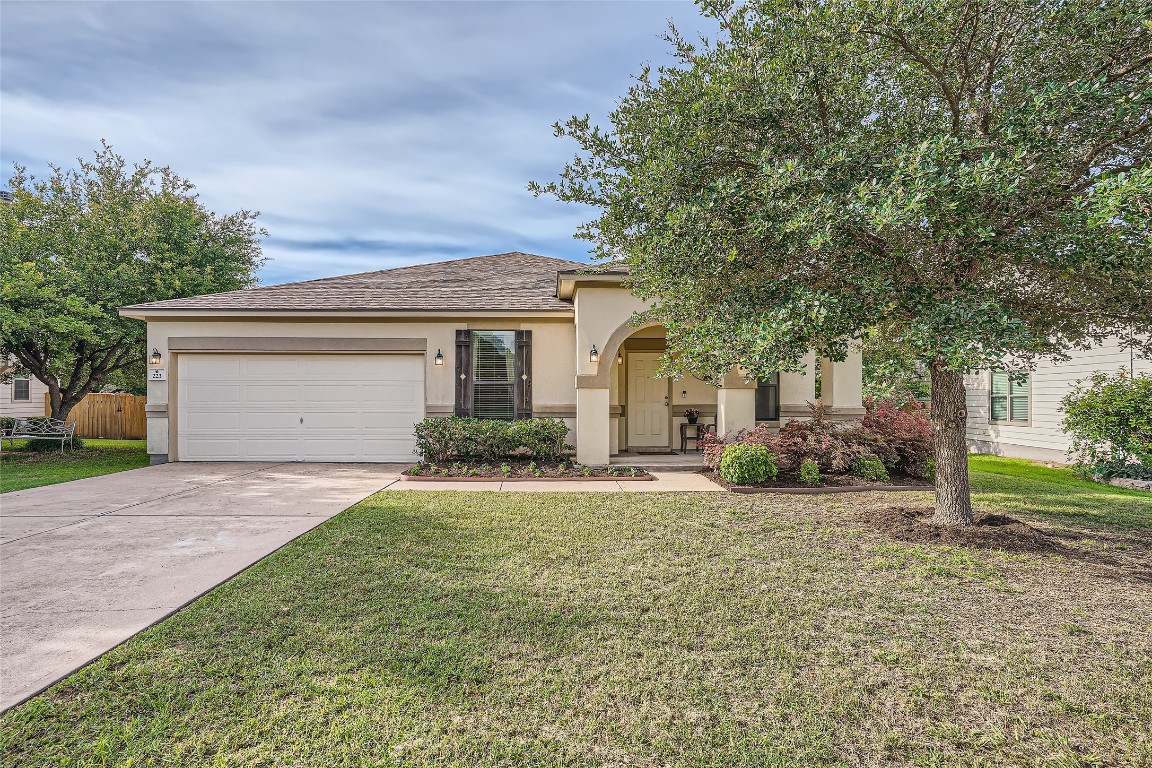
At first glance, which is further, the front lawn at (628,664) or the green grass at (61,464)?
the green grass at (61,464)

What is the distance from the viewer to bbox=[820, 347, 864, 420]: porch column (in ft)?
35.5

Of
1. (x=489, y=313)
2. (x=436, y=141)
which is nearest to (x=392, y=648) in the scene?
(x=489, y=313)

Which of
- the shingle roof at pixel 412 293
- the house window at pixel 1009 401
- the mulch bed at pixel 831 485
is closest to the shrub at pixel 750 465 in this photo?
the mulch bed at pixel 831 485

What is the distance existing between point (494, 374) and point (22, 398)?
2010cm

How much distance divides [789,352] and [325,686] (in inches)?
170

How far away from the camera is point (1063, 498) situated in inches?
299

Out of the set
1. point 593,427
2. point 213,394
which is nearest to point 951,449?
point 593,427

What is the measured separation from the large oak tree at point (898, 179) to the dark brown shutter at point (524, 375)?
5478 mm

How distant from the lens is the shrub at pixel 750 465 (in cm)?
831

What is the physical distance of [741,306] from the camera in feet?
17.1

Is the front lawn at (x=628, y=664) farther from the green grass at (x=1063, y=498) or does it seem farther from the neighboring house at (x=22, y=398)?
the neighboring house at (x=22, y=398)

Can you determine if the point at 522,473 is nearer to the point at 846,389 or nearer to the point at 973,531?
the point at 973,531

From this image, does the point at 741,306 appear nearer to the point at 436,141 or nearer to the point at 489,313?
the point at 489,313

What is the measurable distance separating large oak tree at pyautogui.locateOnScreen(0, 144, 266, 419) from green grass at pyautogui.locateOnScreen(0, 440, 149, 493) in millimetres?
1589
